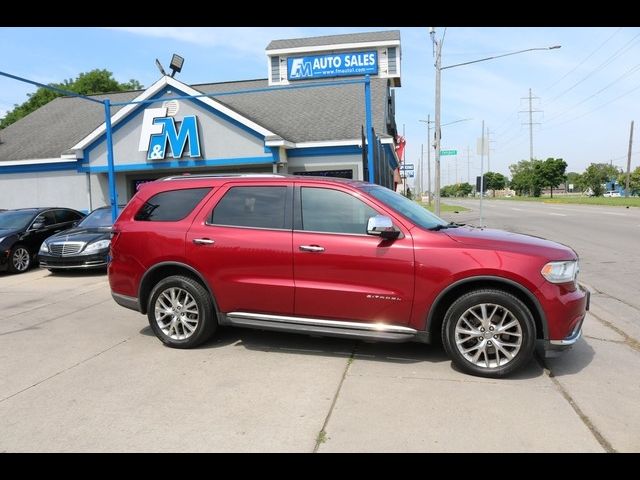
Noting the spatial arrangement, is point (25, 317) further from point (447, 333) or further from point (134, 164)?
point (134, 164)

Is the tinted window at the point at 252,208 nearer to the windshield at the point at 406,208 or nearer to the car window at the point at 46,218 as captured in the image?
the windshield at the point at 406,208

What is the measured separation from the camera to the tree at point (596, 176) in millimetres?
96188

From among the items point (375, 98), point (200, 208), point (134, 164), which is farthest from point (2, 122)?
point (200, 208)

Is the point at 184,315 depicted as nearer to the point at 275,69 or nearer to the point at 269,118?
the point at 269,118

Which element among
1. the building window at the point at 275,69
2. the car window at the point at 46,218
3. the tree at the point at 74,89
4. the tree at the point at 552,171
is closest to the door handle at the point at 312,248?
the car window at the point at 46,218

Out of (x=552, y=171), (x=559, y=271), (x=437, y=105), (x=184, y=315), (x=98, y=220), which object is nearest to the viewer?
(x=559, y=271)

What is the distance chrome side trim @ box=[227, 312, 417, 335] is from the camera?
4.64m

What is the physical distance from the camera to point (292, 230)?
501 cm

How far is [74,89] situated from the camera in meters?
40.9

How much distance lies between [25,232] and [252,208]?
9063mm

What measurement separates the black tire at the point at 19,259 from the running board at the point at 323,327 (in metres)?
8.47

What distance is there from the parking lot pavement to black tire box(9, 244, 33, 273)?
20.6ft

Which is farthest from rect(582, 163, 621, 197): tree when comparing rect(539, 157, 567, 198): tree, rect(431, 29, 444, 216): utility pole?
rect(431, 29, 444, 216): utility pole

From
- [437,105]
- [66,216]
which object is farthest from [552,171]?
[66,216]
